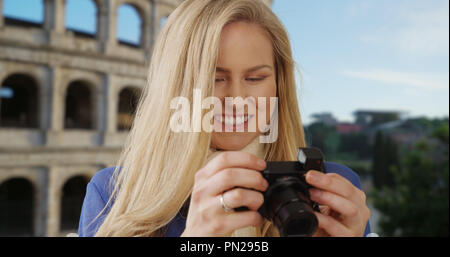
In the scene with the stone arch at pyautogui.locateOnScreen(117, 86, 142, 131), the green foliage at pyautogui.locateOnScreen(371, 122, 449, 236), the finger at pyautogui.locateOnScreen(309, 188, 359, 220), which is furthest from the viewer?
the stone arch at pyautogui.locateOnScreen(117, 86, 142, 131)

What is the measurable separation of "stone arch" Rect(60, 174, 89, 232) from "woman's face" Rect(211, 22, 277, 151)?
43.0 ft

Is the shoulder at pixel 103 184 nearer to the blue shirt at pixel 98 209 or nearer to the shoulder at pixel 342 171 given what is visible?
the blue shirt at pixel 98 209

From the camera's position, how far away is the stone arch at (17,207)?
1171 centimetres

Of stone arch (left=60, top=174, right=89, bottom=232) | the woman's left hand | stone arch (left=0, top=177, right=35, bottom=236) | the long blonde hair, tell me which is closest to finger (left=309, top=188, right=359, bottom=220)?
the woman's left hand

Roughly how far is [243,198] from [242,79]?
438mm

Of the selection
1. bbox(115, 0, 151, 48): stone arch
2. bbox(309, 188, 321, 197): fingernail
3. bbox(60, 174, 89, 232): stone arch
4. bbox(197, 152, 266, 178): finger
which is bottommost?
bbox(60, 174, 89, 232): stone arch

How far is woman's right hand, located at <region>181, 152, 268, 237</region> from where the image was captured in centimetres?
88

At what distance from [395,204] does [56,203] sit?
12376 mm

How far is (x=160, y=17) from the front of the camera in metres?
14.4

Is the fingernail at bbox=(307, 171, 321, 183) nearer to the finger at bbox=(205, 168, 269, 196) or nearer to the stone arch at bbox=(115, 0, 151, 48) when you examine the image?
the finger at bbox=(205, 168, 269, 196)

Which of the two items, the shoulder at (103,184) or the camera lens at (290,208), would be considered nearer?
the camera lens at (290,208)

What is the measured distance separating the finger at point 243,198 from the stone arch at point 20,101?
12653 millimetres

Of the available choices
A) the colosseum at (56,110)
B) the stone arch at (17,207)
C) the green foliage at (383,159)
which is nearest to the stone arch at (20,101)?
the colosseum at (56,110)
